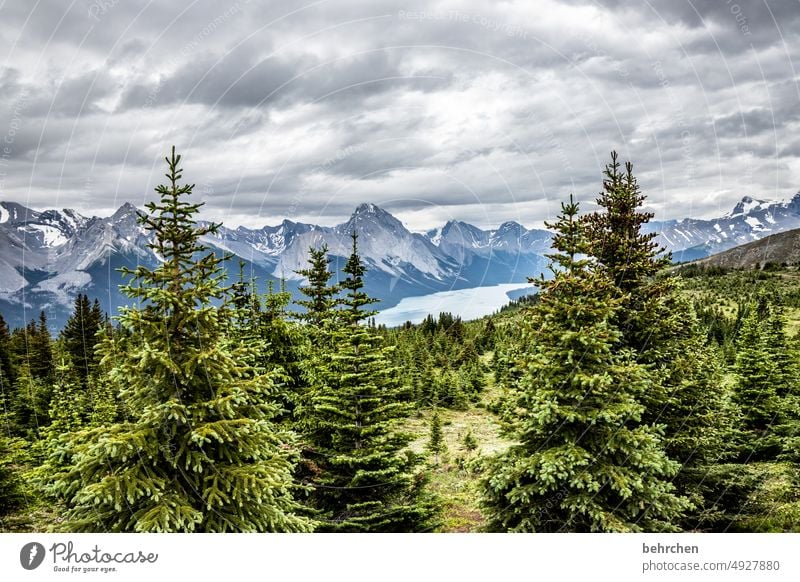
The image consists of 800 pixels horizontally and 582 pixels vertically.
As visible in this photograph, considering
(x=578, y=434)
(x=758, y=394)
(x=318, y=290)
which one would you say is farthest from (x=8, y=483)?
(x=758, y=394)

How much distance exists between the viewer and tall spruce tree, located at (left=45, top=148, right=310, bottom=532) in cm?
841

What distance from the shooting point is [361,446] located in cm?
1583

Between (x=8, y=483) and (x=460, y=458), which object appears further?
(x=460, y=458)

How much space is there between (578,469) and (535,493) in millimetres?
1486

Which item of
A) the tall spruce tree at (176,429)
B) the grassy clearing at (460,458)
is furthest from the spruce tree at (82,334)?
the tall spruce tree at (176,429)

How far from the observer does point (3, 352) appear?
55062mm

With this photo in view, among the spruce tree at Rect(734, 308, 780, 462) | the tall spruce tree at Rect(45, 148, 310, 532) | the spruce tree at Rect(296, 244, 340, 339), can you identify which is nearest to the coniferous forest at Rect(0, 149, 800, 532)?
the tall spruce tree at Rect(45, 148, 310, 532)

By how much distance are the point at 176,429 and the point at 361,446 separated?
25.9 feet
